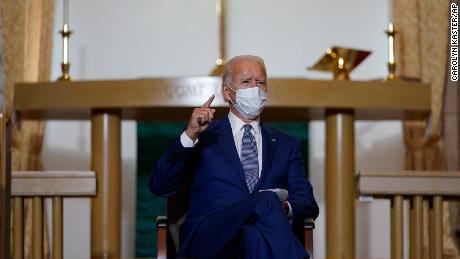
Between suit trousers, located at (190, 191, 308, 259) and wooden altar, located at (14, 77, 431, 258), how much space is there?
2.13m

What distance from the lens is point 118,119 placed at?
719cm

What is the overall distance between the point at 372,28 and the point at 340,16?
0.27 metres

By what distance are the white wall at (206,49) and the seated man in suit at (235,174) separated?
144 inches

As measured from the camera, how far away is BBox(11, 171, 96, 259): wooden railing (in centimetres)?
607

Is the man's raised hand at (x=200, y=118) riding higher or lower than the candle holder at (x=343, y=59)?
lower

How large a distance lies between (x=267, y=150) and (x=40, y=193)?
1674mm

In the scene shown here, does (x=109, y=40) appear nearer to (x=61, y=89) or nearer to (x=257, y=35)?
(x=257, y=35)

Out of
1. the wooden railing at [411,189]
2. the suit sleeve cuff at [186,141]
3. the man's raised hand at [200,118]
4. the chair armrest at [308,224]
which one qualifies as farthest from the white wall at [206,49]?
the man's raised hand at [200,118]

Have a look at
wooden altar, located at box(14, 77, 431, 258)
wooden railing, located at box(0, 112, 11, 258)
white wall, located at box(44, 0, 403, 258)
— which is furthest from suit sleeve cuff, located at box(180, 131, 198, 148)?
white wall, located at box(44, 0, 403, 258)

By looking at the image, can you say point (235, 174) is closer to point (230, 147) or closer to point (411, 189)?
point (230, 147)

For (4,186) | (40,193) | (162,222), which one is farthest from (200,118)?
(40,193)

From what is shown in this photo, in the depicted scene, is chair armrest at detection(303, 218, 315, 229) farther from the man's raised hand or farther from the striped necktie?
the man's raised hand

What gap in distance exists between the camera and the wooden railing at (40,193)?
239 inches

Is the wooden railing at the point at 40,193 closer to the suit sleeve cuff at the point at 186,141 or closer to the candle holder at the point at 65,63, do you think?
the candle holder at the point at 65,63
